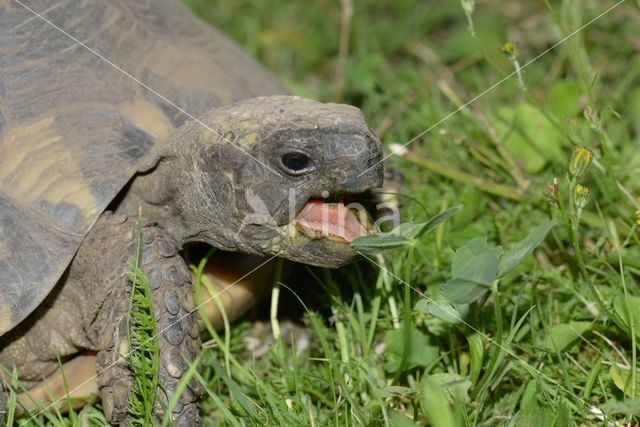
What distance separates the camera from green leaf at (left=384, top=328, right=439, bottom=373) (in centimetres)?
262

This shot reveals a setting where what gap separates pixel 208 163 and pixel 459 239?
3.53 ft

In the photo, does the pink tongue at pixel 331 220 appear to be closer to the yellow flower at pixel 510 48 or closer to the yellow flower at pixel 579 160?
the yellow flower at pixel 579 160

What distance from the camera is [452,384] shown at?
230cm

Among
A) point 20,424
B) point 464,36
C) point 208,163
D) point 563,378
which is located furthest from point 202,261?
point 464,36

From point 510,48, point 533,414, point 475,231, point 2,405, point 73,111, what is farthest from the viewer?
point 475,231

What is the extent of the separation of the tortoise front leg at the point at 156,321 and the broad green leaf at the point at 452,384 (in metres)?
0.69

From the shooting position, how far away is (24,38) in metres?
2.77

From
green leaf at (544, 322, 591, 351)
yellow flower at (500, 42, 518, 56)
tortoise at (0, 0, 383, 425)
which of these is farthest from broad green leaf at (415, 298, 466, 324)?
yellow flower at (500, 42, 518, 56)

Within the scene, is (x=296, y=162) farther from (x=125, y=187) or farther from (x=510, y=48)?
(x=510, y=48)

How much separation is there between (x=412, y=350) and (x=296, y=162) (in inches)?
27.5

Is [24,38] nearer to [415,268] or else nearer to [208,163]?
[208,163]

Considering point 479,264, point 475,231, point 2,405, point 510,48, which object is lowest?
point 2,405

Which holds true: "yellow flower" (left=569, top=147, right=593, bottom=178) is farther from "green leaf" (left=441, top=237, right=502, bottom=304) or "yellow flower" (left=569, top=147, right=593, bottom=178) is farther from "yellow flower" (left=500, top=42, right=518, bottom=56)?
"yellow flower" (left=500, top=42, right=518, bottom=56)

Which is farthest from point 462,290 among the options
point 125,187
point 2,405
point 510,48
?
point 2,405
